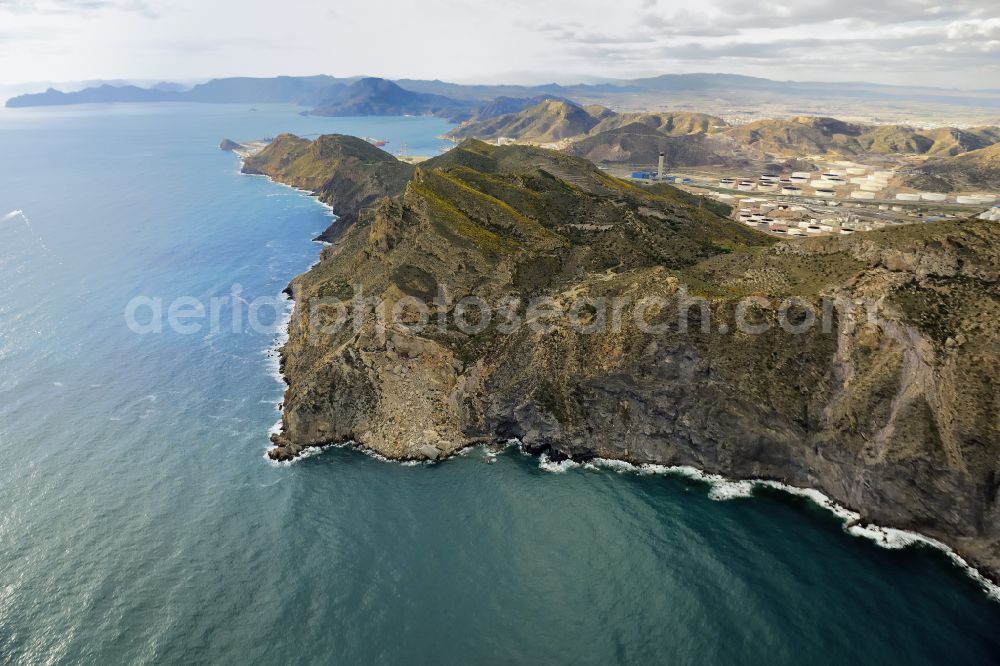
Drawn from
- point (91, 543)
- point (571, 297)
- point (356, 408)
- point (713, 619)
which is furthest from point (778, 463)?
point (91, 543)

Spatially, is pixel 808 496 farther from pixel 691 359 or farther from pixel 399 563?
pixel 399 563

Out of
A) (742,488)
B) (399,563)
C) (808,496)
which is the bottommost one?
(399,563)

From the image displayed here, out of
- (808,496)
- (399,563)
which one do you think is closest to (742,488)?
(808,496)

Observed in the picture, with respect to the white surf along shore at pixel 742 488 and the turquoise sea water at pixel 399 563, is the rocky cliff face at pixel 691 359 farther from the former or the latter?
the turquoise sea water at pixel 399 563

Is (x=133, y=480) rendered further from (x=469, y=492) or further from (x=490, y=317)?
(x=490, y=317)

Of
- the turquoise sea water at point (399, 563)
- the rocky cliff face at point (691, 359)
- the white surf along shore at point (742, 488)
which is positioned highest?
the rocky cliff face at point (691, 359)

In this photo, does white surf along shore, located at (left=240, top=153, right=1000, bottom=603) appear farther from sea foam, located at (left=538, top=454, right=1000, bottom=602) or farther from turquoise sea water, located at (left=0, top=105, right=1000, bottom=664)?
turquoise sea water, located at (left=0, top=105, right=1000, bottom=664)

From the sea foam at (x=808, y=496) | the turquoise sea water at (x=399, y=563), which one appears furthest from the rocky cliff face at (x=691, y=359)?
the turquoise sea water at (x=399, y=563)
